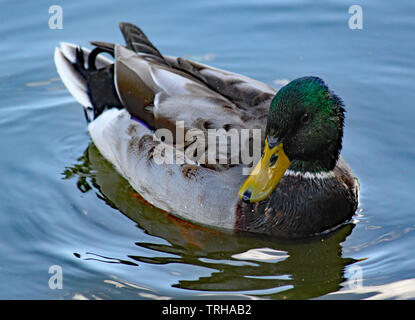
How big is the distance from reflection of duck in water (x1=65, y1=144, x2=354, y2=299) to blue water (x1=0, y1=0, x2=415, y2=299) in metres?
0.01

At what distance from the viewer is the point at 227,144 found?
20.5 feet

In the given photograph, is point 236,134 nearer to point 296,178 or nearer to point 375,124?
point 296,178

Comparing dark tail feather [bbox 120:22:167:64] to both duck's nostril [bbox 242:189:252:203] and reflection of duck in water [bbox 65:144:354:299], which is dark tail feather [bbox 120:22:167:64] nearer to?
reflection of duck in water [bbox 65:144:354:299]

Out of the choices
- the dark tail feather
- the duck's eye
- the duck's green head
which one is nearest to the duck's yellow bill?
the duck's green head

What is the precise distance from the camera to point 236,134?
20.5 feet

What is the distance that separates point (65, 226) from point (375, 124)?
3495mm

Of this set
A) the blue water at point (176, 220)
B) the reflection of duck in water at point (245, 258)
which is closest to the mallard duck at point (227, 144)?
the reflection of duck in water at point (245, 258)

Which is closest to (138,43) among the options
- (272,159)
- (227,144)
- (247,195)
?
(227,144)

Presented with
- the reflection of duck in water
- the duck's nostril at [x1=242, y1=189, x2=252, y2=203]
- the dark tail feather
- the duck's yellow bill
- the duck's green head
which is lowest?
the reflection of duck in water

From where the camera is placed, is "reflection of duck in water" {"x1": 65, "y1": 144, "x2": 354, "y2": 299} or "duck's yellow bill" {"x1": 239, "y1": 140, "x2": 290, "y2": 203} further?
"duck's yellow bill" {"x1": 239, "y1": 140, "x2": 290, "y2": 203}

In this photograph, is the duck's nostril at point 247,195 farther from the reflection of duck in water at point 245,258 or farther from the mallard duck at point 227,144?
the reflection of duck in water at point 245,258

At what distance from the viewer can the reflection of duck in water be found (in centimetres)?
578
